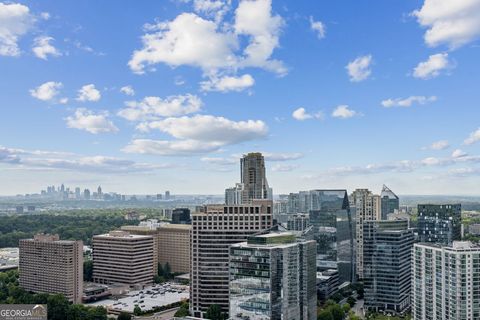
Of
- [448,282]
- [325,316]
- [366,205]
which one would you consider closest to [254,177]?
[366,205]

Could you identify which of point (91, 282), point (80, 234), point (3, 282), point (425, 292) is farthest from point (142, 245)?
point (80, 234)

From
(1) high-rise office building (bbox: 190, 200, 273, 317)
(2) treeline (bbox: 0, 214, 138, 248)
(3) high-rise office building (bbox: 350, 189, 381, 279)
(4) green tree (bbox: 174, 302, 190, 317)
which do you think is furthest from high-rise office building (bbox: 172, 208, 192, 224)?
(1) high-rise office building (bbox: 190, 200, 273, 317)

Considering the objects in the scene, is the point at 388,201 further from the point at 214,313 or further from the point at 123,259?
the point at 214,313

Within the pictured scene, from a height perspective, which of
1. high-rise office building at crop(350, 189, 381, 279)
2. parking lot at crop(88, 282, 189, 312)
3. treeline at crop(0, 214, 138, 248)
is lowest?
parking lot at crop(88, 282, 189, 312)

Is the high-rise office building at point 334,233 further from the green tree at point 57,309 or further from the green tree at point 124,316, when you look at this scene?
the green tree at point 57,309

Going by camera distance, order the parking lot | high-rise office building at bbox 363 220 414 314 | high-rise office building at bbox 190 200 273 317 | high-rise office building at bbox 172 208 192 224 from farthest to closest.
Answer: high-rise office building at bbox 172 208 192 224 → the parking lot → high-rise office building at bbox 363 220 414 314 → high-rise office building at bbox 190 200 273 317

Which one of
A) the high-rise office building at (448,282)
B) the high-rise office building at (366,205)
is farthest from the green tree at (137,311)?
the high-rise office building at (366,205)

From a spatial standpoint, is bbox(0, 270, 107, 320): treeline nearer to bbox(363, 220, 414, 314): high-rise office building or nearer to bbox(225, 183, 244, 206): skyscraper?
bbox(363, 220, 414, 314): high-rise office building
